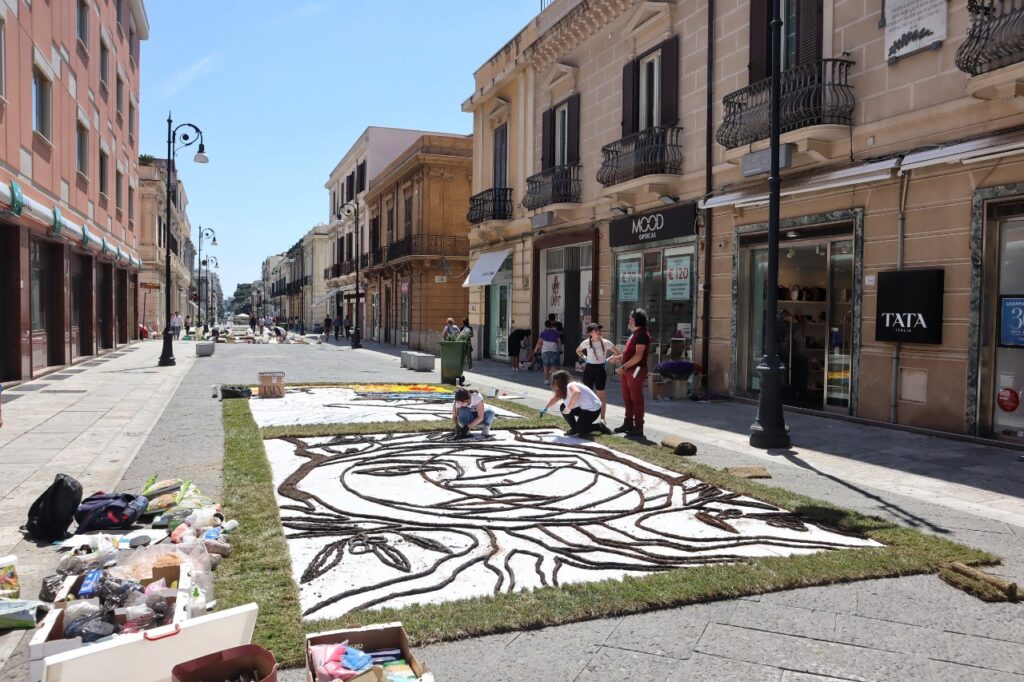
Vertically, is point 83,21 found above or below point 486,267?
above

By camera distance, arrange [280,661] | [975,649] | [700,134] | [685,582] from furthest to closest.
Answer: [700,134]
[685,582]
[975,649]
[280,661]

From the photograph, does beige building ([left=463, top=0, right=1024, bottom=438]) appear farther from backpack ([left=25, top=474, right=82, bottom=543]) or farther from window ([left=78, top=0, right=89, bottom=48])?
window ([left=78, top=0, right=89, bottom=48])

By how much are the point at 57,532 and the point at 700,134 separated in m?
12.7

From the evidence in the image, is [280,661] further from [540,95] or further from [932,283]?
[540,95]

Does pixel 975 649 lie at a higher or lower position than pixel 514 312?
lower

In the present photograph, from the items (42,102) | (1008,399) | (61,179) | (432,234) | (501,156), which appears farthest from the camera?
(432,234)

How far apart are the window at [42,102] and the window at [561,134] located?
12.2m

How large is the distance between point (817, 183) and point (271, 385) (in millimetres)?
10101

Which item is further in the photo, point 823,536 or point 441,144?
point 441,144

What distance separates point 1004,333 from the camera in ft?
29.9

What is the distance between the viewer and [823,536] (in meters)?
5.43

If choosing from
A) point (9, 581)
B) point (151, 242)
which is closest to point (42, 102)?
point (9, 581)

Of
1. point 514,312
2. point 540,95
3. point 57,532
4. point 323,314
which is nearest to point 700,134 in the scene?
point 540,95

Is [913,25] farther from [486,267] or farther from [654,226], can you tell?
[486,267]
